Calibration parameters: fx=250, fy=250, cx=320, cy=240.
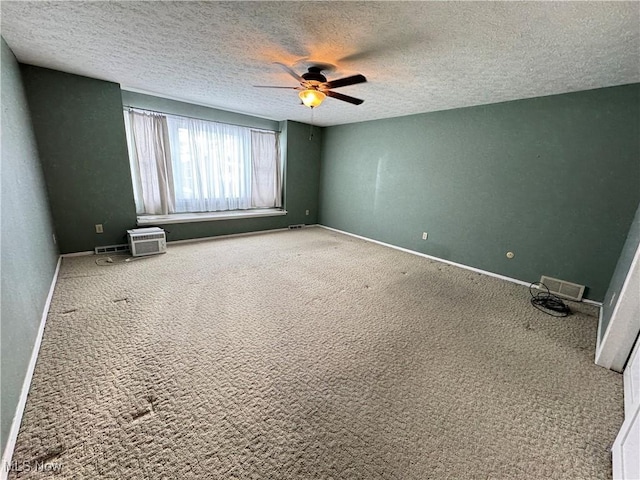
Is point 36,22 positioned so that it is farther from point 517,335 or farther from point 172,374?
point 517,335

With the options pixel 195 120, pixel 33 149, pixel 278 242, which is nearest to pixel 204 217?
pixel 278 242

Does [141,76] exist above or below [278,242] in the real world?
above

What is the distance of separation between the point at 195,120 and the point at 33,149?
6.83 feet

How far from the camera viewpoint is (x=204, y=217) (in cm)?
432

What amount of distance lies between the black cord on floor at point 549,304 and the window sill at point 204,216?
4.28 meters

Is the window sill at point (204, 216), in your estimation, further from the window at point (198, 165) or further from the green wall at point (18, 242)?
the green wall at point (18, 242)

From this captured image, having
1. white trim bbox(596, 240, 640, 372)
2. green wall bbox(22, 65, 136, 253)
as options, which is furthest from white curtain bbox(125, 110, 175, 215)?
white trim bbox(596, 240, 640, 372)

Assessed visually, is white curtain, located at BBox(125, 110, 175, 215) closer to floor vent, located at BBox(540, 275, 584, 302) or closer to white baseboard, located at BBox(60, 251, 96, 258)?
white baseboard, located at BBox(60, 251, 96, 258)

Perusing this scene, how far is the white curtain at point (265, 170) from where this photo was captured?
498 centimetres

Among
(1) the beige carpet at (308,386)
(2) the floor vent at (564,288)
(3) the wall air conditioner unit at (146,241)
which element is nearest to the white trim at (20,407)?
(1) the beige carpet at (308,386)

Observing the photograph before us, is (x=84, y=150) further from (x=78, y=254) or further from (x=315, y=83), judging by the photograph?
(x=315, y=83)

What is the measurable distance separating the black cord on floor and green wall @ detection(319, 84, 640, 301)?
28 centimetres

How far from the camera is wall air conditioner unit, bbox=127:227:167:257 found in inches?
133

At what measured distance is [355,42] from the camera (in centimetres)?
188
